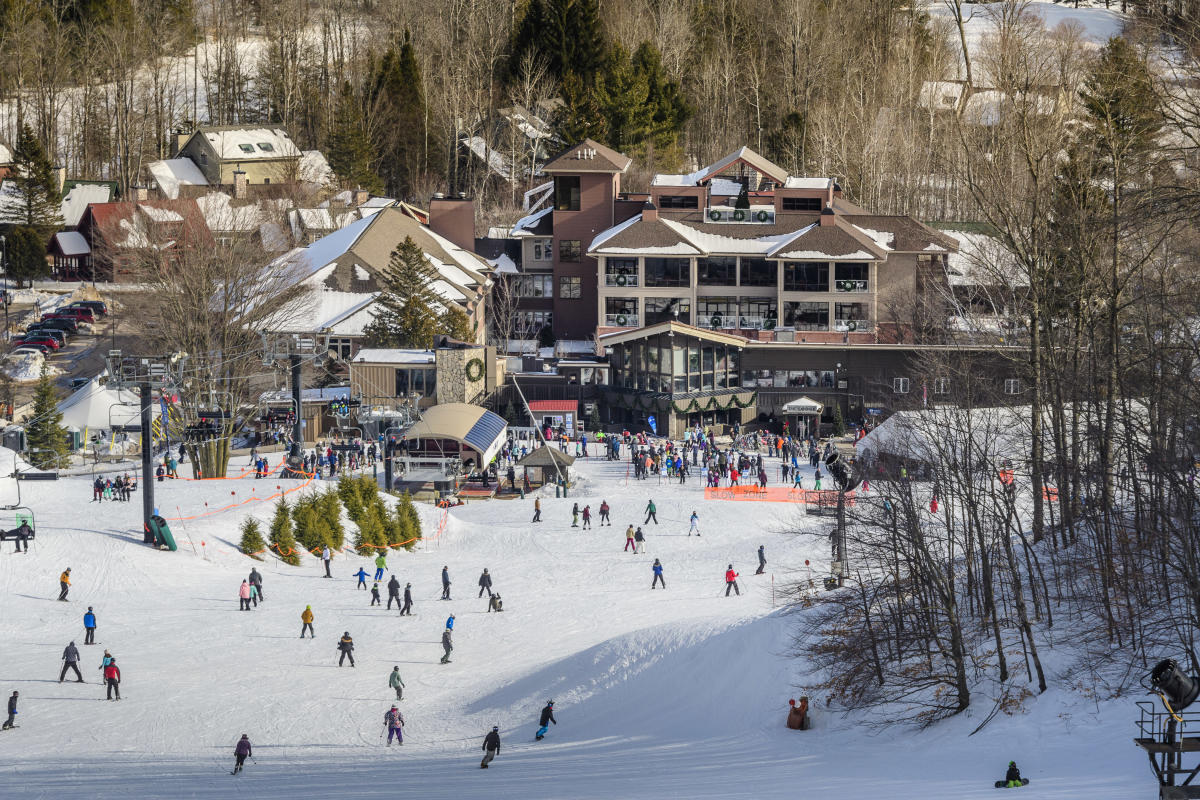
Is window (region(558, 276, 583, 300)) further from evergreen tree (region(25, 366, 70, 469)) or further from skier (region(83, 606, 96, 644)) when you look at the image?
skier (region(83, 606, 96, 644))

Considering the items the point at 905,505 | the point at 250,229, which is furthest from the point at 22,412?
the point at 905,505

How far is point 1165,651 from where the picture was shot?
23203mm

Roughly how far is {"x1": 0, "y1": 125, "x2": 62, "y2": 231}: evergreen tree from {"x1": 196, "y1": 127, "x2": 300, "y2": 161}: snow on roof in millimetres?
10224

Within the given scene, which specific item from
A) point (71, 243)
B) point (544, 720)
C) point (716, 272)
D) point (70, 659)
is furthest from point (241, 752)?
point (71, 243)

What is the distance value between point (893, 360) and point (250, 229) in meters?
30.8

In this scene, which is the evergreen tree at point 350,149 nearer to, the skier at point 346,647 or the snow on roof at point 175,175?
the snow on roof at point 175,175

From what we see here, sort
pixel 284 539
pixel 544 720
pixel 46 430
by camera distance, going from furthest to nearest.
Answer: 1. pixel 46 430
2. pixel 284 539
3. pixel 544 720

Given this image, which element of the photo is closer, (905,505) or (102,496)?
(905,505)

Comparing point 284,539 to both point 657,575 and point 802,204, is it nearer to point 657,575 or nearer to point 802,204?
point 657,575

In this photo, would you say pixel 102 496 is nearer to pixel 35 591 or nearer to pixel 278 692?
pixel 35 591

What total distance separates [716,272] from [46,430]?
30.0 meters

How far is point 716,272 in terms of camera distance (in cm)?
6681

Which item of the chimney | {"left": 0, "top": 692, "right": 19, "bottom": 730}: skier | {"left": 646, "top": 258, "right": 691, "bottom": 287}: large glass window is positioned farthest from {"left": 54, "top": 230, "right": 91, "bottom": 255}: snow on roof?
{"left": 0, "top": 692, "right": 19, "bottom": 730}: skier

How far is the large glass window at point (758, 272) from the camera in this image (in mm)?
66375
